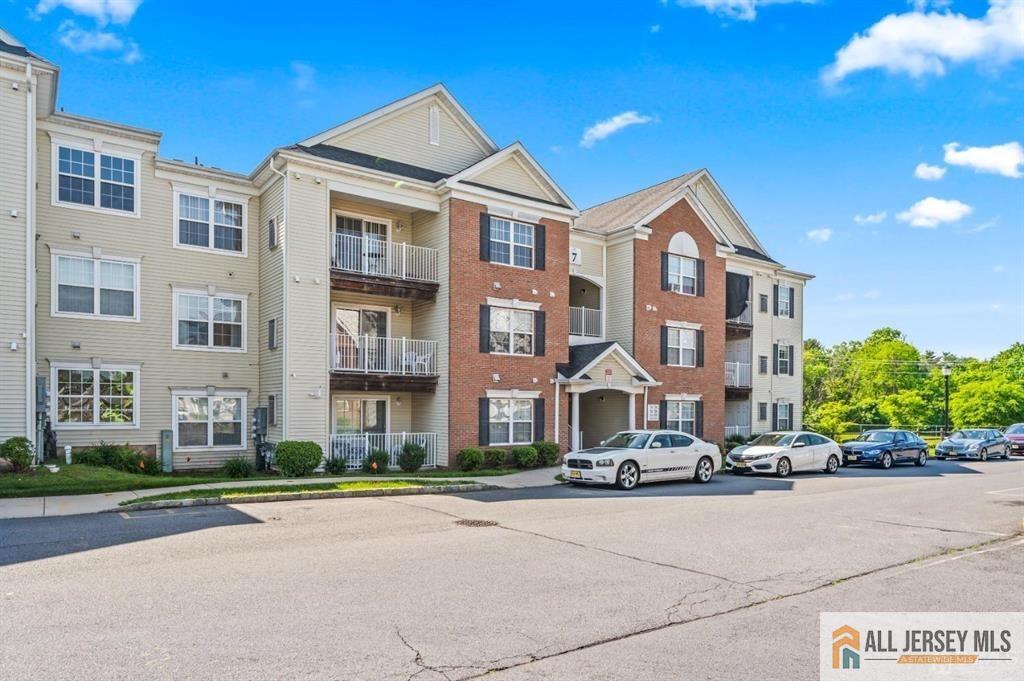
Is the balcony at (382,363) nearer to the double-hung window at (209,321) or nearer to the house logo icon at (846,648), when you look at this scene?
the double-hung window at (209,321)

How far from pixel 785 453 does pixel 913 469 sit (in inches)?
298

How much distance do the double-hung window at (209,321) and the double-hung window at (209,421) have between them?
1575 mm

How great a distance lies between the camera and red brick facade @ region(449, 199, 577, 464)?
2277cm

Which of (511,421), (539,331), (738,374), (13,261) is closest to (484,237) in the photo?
(539,331)

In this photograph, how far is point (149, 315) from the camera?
20906 mm

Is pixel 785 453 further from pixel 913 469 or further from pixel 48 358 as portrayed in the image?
pixel 48 358

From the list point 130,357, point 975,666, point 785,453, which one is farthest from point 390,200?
point 975,666

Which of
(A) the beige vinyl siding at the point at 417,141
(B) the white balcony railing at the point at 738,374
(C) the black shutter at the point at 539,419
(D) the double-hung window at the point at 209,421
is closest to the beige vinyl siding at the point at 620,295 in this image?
(C) the black shutter at the point at 539,419

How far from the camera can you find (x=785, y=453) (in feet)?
73.5

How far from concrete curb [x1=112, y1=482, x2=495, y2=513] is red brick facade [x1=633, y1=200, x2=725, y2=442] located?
1183 cm

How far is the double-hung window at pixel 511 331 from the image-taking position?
78.6 ft

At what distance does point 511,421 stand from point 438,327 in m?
3.97

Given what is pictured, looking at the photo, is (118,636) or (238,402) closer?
(118,636)

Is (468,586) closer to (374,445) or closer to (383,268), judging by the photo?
(374,445)
